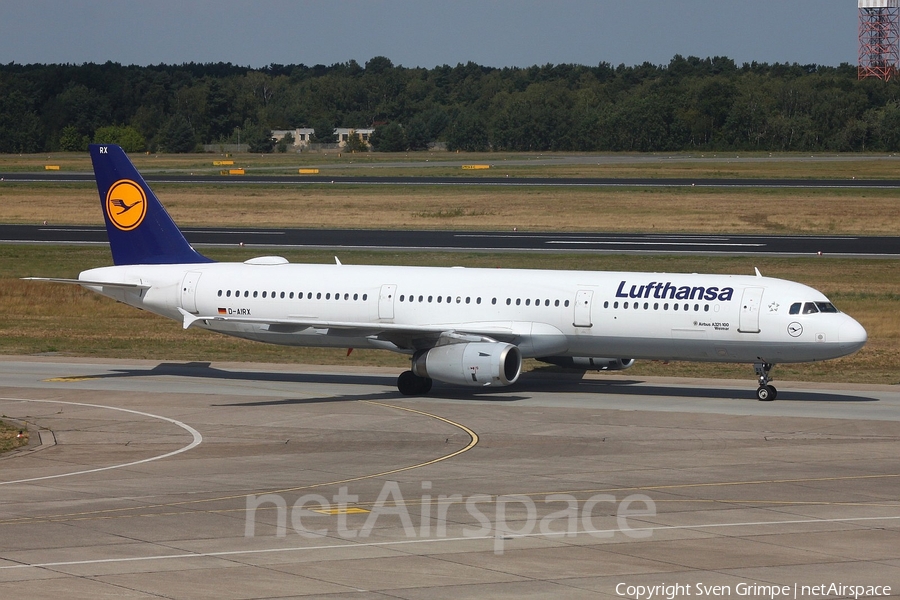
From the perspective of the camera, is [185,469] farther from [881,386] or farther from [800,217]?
[800,217]

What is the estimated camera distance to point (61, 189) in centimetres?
12650

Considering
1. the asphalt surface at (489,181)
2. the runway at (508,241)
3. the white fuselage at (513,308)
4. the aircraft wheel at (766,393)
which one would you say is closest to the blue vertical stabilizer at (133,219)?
the white fuselage at (513,308)

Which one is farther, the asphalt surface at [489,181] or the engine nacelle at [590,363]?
the asphalt surface at [489,181]

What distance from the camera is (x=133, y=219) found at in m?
45.9

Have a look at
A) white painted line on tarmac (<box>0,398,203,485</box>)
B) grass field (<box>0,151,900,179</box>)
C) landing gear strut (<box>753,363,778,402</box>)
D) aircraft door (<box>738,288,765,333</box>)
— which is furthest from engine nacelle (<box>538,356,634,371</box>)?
grass field (<box>0,151,900,179</box>)

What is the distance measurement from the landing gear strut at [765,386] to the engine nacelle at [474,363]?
25.6 feet

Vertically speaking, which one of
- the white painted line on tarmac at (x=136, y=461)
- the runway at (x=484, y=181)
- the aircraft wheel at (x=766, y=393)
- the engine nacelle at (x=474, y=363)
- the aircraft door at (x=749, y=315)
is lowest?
the aircraft wheel at (x=766, y=393)

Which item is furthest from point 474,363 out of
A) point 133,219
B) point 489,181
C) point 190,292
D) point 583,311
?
point 489,181

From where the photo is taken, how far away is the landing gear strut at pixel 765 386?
129 ft

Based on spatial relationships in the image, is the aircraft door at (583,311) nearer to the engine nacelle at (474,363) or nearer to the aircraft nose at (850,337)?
the engine nacelle at (474,363)

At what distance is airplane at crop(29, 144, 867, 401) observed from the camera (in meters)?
38.3

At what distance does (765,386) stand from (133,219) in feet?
77.4

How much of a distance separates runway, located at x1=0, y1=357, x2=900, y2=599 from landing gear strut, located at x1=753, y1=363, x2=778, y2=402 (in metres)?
0.81

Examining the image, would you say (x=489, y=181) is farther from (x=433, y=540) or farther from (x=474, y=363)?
(x=433, y=540)
